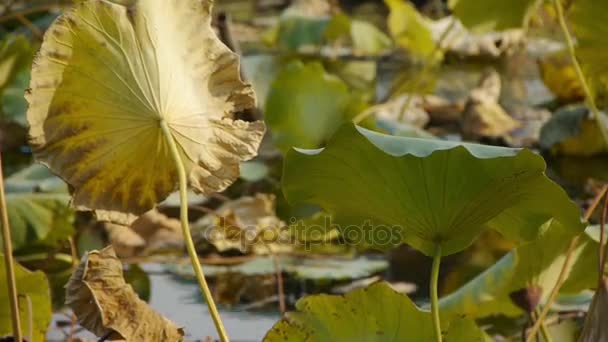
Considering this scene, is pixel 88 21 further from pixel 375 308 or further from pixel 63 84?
pixel 375 308

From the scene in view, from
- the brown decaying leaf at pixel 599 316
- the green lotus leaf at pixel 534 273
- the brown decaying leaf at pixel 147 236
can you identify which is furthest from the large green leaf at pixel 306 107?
the brown decaying leaf at pixel 599 316

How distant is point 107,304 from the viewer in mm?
909

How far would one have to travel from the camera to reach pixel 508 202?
91 cm

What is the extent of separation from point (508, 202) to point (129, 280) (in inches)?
41.2

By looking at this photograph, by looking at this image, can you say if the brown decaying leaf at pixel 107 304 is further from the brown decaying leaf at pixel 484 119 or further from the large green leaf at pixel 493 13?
the brown decaying leaf at pixel 484 119

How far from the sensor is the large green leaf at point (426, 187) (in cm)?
86

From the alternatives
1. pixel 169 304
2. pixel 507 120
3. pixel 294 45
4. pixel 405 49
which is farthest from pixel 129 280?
pixel 405 49

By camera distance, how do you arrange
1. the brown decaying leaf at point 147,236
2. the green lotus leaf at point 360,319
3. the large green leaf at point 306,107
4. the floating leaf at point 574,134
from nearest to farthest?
the green lotus leaf at point 360,319 → the brown decaying leaf at point 147,236 → the large green leaf at point 306,107 → the floating leaf at point 574,134

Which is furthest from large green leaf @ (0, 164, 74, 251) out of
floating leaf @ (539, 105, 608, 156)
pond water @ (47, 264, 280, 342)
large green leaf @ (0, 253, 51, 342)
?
floating leaf @ (539, 105, 608, 156)

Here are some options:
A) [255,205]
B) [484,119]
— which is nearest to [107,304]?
[255,205]

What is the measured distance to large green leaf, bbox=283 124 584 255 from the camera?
33.9 inches

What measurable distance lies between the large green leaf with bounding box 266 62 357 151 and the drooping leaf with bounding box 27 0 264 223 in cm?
123

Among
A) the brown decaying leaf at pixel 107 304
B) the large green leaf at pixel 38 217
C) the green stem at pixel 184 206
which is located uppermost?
the green stem at pixel 184 206

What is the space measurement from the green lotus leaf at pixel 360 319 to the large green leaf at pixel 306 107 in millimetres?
1219
